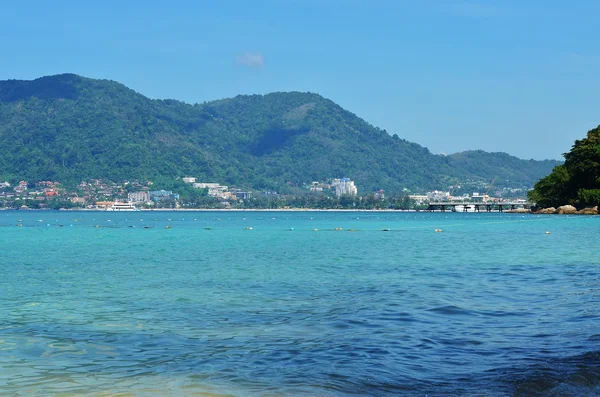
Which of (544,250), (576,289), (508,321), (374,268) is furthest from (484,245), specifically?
(508,321)

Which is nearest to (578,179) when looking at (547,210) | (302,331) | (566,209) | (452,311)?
(566,209)

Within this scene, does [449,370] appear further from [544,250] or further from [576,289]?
[544,250]

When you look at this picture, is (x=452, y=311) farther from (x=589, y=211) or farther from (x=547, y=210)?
(x=547, y=210)

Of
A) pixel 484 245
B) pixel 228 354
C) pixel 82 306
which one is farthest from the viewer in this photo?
pixel 484 245

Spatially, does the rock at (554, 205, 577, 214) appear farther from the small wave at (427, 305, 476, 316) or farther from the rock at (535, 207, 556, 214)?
the small wave at (427, 305, 476, 316)

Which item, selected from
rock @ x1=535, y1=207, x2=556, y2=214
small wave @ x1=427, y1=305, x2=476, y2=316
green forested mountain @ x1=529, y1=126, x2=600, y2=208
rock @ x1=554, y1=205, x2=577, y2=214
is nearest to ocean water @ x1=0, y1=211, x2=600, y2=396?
small wave @ x1=427, y1=305, x2=476, y2=316

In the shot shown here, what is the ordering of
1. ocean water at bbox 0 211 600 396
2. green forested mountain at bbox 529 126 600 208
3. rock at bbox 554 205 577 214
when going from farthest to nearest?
rock at bbox 554 205 577 214
green forested mountain at bbox 529 126 600 208
ocean water at bbox 0 211 600 396

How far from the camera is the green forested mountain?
4744 inches

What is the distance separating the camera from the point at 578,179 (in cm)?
12900

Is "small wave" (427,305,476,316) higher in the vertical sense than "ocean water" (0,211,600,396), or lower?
higher

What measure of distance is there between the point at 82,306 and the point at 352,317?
24.6 ft

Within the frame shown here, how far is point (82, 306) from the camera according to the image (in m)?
20.8

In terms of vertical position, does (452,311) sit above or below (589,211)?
below

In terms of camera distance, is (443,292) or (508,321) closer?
(508,321)
